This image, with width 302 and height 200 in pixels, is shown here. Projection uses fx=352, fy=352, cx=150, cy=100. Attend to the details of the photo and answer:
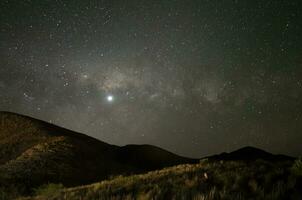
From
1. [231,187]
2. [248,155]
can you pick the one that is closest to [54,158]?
[231,187]

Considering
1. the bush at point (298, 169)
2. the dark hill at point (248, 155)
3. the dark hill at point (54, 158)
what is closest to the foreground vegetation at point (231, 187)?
the bush at point (298, 169)

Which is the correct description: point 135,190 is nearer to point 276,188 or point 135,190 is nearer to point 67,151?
point 276,188

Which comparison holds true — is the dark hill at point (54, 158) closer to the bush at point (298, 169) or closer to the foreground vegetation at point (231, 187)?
the foreground vegetation at point (231, 187)

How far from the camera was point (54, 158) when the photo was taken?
116 feet

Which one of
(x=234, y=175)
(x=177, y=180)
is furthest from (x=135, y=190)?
(x=234, y=175)

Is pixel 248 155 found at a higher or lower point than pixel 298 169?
higher

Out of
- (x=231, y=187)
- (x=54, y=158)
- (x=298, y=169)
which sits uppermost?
(x=54, y=158)

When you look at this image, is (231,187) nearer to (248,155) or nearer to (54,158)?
(54,158)

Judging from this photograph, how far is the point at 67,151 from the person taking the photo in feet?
131

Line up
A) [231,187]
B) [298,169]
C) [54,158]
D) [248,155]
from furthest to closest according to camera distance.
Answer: [248,155] → [54,158] → [298,169] → [231,187]

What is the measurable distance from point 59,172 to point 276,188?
25.5 meters

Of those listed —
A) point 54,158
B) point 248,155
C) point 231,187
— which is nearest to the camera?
point 231,187

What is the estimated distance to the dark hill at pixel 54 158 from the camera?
96.2 ft

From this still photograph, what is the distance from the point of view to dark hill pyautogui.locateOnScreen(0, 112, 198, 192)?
2933 centimetres
